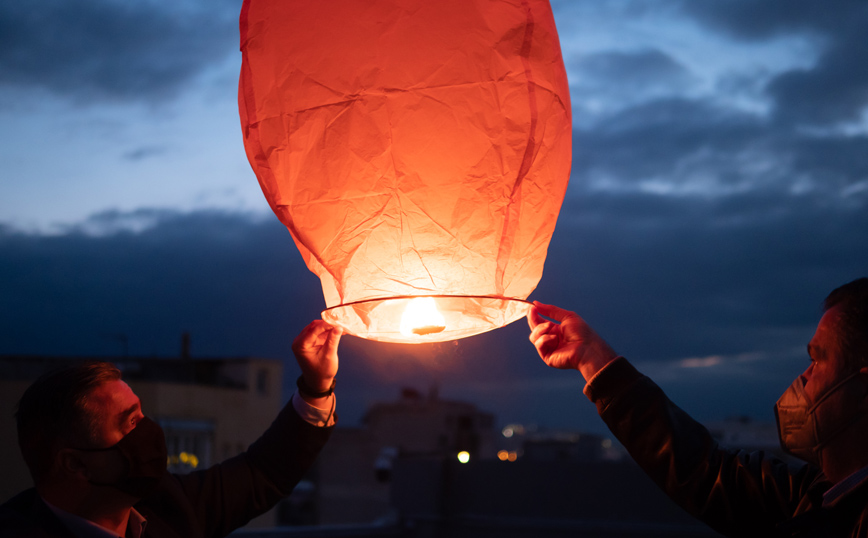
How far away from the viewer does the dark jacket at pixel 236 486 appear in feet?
4.81

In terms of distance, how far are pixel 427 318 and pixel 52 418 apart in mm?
726

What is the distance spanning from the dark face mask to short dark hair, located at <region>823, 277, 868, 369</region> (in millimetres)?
1253

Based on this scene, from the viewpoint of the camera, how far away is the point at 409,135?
1003 mm

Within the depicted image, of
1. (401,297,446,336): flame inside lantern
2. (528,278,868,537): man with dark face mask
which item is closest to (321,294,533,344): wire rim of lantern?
(401,297,446,336): flame inside lantern

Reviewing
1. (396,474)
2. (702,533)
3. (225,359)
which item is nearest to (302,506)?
(225,359)

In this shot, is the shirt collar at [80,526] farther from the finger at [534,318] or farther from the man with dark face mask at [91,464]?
the finger at [534,318]

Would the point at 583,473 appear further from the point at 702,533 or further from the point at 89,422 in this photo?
the point at 89,422

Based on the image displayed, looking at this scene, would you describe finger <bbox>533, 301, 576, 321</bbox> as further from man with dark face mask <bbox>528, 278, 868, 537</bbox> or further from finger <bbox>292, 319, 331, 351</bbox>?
finger <bbox>292, 319, 331, 351</bbox>

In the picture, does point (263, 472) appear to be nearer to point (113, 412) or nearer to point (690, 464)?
point (113, 412)

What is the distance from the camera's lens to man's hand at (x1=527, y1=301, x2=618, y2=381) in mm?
1232

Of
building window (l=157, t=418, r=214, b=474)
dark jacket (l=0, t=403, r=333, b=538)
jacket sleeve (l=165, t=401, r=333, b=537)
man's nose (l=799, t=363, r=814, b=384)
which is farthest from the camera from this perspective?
building window (l=157, t=418, r=214, b=474)

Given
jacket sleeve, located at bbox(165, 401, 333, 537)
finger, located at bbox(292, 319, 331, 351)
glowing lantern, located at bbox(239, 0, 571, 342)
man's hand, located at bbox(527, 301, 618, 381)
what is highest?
glowing lantern, located at bbox(239, 0, 571, 342)

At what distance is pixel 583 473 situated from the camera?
5.90 metres

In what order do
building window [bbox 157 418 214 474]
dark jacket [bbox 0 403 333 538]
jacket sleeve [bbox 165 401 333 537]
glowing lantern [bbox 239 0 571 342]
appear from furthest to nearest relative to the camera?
1. building window [bbox 157 418 214 474]
2. jacket sleeve [bbox 165 401 333 537]
3. dark jacket [bbox 0 403 333 538]
4. glowing lantern [bbox 239 0 571 342]
